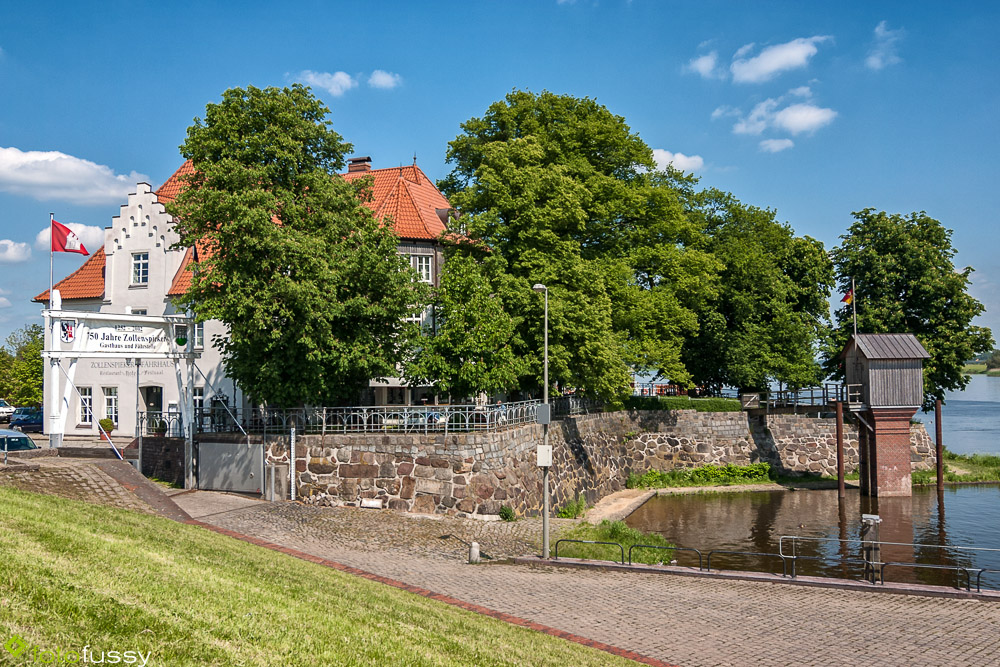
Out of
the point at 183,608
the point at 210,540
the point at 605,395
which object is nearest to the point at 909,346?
the point at 605,395

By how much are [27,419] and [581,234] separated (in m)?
40.3

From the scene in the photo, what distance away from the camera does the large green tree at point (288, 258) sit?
24.5m

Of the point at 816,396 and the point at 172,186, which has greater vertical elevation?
the point at 172,186

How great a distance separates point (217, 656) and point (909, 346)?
3817cm

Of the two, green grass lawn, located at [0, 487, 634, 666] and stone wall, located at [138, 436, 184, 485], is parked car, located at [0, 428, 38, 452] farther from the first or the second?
green grass lawn, located at [0, 487, 634, 666]

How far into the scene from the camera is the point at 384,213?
1506 inches

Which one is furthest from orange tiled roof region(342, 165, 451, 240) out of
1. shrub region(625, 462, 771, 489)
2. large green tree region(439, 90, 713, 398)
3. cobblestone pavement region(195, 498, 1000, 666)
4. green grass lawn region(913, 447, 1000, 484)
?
green grass lawn region(913, 447, 1000, 484)

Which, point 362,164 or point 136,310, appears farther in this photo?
point 362,164

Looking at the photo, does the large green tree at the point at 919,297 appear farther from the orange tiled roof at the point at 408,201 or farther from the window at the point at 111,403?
the window at the point at 111,403

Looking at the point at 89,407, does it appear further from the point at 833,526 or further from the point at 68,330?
the point at 833,526

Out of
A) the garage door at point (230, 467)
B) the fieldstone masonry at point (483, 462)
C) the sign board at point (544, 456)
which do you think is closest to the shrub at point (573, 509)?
the fieldstone masonry at point (483, 462)

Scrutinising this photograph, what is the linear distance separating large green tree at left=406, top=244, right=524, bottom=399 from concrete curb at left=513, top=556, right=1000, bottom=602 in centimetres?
790

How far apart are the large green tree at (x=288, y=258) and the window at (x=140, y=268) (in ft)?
41.5

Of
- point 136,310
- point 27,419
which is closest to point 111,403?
point 136,310
